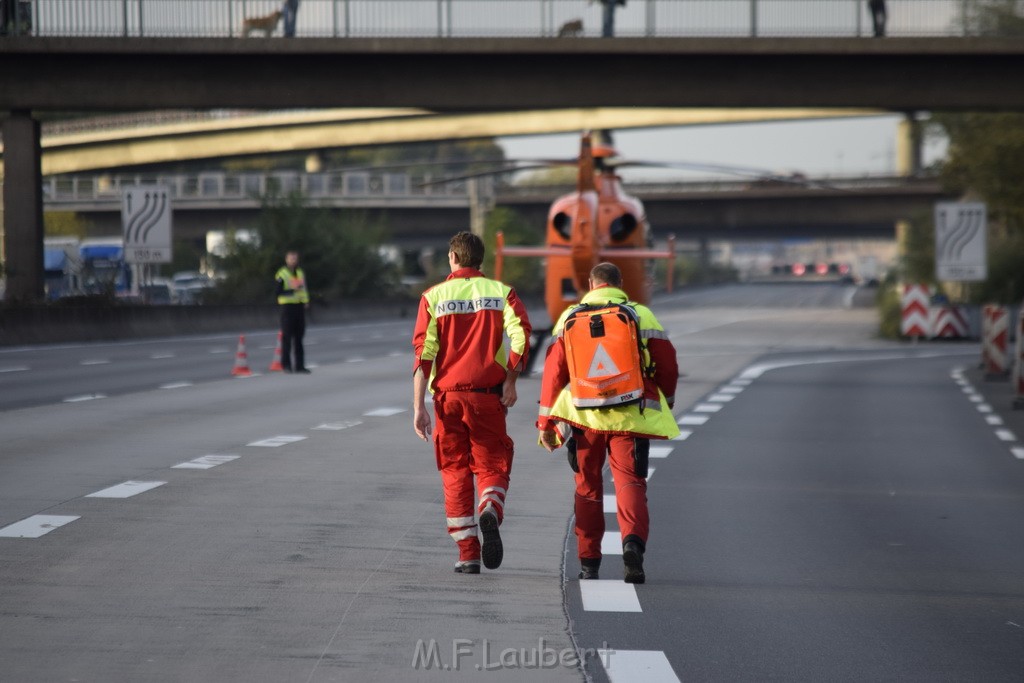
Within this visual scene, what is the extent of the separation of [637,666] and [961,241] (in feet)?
112

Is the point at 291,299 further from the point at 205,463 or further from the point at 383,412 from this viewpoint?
the point at 205,463

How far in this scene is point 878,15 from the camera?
102ft

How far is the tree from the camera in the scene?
68.2 metres

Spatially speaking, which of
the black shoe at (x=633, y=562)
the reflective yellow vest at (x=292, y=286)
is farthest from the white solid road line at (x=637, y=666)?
the reflective yellow vest at (x=292, y=286)

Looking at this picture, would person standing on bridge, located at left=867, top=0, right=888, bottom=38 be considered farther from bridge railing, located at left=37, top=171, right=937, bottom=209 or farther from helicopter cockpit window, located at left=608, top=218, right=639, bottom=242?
bridge railing, located at left=37, top=171, right=937, bottom=209

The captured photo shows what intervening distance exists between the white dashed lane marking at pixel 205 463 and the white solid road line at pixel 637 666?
6.44 m

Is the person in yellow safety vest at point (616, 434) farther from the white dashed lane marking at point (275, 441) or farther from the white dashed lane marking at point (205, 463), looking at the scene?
the white dashed lane marking at point (275, 441)

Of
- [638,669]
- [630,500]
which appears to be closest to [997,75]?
[630,500]

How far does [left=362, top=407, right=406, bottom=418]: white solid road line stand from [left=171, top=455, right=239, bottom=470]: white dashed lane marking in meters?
4.94

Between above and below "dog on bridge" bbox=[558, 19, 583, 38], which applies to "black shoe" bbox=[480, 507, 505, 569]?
below

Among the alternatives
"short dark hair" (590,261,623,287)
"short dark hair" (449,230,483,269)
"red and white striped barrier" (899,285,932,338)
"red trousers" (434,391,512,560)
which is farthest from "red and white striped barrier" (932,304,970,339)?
"red trousers" (434,391,512,560)

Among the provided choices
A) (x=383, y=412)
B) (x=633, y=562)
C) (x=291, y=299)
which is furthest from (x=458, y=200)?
(x=633, y=562)

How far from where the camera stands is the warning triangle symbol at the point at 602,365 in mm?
8227

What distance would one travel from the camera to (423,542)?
358 inches
